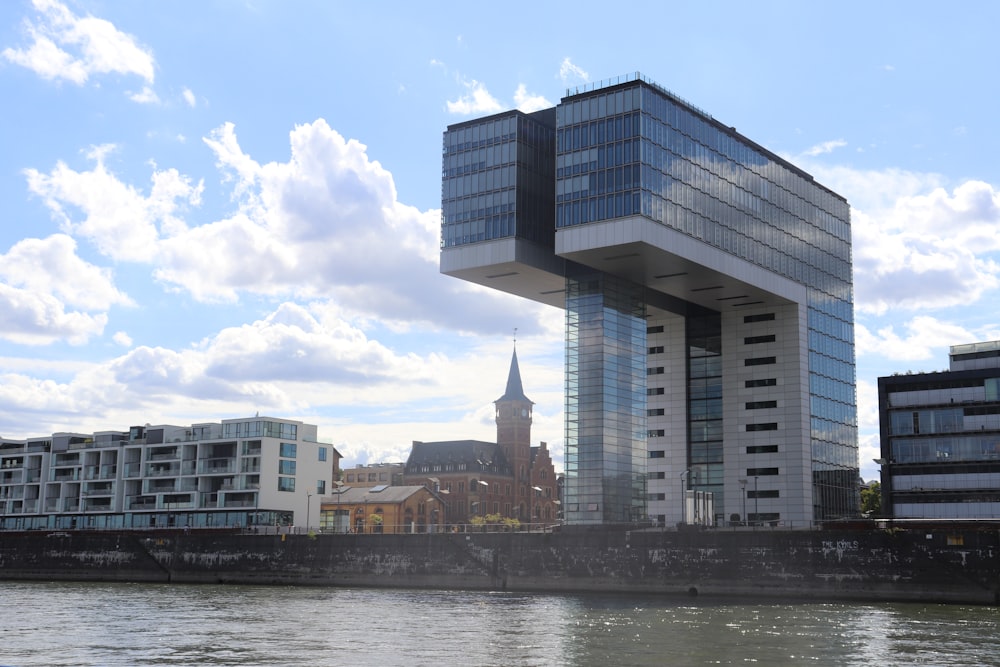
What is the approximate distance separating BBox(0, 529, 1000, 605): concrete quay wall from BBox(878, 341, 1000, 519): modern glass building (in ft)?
135

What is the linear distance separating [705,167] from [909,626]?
65.0 m

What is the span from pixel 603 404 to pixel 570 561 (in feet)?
59.7

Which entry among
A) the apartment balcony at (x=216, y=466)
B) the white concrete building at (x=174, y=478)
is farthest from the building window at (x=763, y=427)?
the apartment balcony at (x=216, y=466)

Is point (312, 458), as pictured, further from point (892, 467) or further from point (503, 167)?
point (892, 467)

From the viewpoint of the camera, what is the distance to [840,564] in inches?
3398

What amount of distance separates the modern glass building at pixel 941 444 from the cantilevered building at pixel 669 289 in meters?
6.79

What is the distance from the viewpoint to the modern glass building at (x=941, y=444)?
122m

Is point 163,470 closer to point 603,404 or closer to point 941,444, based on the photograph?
point 603,404

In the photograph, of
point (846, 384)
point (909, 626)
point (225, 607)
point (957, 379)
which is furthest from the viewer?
point (846, 384)

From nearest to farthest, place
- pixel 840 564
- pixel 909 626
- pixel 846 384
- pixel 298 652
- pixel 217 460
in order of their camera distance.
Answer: pixel 298 652, pixel 909 626, pixel 840 564, pixel 846 384, pixel 217 460

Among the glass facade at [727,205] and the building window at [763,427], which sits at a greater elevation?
the glass facade at [727,205]

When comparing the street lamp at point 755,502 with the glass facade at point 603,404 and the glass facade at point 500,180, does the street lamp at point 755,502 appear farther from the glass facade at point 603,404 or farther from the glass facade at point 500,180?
the glass facade at point 500,180

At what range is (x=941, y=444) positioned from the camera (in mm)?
124812

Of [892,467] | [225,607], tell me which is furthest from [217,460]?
[892,467]
